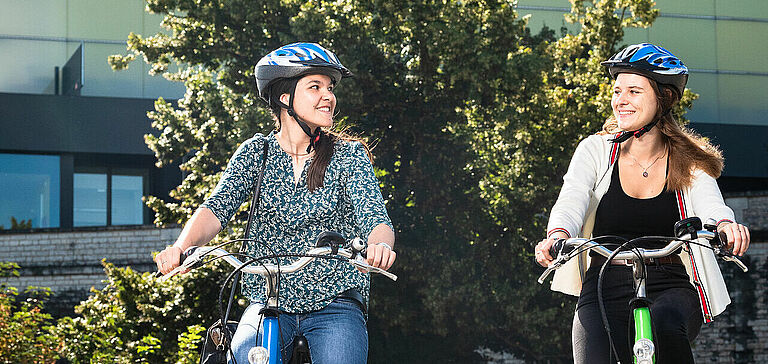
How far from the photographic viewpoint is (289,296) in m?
4.09

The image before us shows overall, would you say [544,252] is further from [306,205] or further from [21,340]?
[21,340]

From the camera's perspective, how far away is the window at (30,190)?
98.6 feet

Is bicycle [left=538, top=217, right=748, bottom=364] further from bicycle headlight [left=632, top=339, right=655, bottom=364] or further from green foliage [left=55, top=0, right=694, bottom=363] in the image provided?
green foliage [left=55, top=0, right=694, bottom=363]

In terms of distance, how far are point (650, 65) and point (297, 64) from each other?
160 cm

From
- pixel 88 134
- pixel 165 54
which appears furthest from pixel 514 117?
pixel 88 134

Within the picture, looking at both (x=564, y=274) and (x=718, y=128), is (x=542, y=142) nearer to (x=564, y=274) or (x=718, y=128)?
(x=564, y=274)

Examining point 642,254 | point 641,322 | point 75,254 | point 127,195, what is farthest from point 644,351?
point 127,195

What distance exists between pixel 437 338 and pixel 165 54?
22.3ft

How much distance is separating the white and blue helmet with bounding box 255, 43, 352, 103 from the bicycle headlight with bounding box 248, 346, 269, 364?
130 centimetres

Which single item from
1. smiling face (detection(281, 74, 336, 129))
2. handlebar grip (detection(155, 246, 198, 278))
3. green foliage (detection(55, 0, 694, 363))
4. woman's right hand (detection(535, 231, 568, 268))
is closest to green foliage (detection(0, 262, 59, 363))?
green foliage (detection(55, 0, 694, 363))

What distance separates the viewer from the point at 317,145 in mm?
4414

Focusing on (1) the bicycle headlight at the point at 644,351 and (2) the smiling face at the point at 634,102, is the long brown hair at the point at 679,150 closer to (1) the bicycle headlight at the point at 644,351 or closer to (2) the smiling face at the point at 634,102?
(2) the smiling face at the point at 634,102

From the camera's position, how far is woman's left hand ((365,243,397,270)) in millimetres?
3592

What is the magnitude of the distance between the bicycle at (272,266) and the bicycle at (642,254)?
831mm
